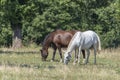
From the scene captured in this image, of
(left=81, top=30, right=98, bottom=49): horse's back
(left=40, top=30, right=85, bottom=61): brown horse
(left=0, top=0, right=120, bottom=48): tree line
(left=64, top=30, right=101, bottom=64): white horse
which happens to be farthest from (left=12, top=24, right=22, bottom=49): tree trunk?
(left=81, top=30, right=98, bottom=49): horse's back

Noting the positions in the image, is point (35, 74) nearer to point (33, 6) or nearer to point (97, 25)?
point (33, 6)

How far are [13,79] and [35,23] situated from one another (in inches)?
1217

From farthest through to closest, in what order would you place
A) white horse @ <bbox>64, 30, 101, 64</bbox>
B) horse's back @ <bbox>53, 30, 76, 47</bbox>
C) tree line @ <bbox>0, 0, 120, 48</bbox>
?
tree line @ <bbox>0, 0, 120, 48</bbox>
horse's back @ <bbox>53, 30, 76, 47</bbox>
white horse @ <bbox>64, 30, 101, 64</bbox>

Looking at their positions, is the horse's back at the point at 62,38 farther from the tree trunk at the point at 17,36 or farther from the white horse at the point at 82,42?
the tree trunk at the point at 17,36

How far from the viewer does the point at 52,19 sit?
44.3 metres

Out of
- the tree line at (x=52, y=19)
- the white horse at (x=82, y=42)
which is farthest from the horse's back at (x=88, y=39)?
the tree line at (x=52, y=19)

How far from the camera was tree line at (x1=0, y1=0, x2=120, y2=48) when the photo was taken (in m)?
40.3

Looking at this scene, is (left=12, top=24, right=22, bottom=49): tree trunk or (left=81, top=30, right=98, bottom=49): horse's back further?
(left=12, top=24, right=22, bottom=49): tree trunk

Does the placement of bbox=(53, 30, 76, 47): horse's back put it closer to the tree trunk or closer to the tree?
the tree

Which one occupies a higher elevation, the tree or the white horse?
the white horse

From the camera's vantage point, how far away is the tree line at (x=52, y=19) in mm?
40281

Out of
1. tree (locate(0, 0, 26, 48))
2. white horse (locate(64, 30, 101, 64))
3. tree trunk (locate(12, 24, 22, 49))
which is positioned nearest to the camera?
white horse (locate(64, 30, 101, 64))

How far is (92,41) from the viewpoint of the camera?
22031 millimetres

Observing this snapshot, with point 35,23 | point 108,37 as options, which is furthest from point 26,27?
point 108,37
